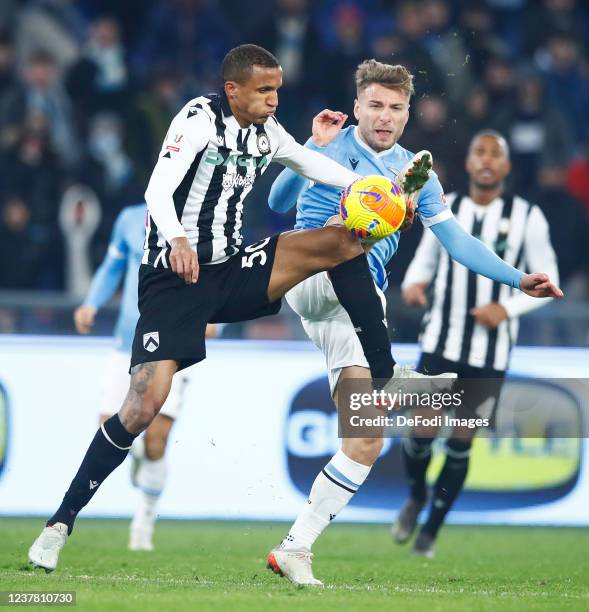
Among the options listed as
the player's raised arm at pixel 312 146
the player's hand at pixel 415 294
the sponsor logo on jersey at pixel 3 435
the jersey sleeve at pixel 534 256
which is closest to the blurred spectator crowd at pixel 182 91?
the jersey sleeve at pixel 534 256

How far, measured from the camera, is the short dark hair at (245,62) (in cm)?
585

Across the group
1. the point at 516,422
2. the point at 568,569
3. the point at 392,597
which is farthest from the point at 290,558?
the point at 516,422

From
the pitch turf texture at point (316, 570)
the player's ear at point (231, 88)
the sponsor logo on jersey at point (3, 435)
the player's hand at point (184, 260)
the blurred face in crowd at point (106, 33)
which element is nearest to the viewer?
the pitch turf texture at point (316, 570)

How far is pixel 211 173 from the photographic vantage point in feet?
19.3

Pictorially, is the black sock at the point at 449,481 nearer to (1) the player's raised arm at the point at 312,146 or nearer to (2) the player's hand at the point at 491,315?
(2) the player's hand at the point at 491,315

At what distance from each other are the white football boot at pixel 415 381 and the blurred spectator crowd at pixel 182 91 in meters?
2.61

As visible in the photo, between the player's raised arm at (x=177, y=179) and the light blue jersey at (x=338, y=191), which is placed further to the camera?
the light blue jersey at (x=338, y=191)

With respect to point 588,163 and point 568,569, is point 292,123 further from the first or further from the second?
point 568,569

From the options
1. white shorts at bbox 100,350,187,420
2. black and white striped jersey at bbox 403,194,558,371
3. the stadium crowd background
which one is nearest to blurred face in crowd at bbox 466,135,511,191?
black and white striped jersey at bbox 403,194,558,371

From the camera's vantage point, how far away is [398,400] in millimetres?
6410

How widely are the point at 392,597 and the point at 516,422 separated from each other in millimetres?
3799

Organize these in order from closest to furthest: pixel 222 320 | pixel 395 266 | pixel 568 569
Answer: pixel 222 320, pixel 568 569, pixel 395 266

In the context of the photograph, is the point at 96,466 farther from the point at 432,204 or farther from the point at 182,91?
the point at 182,91

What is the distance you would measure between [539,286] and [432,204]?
69 centimetres
